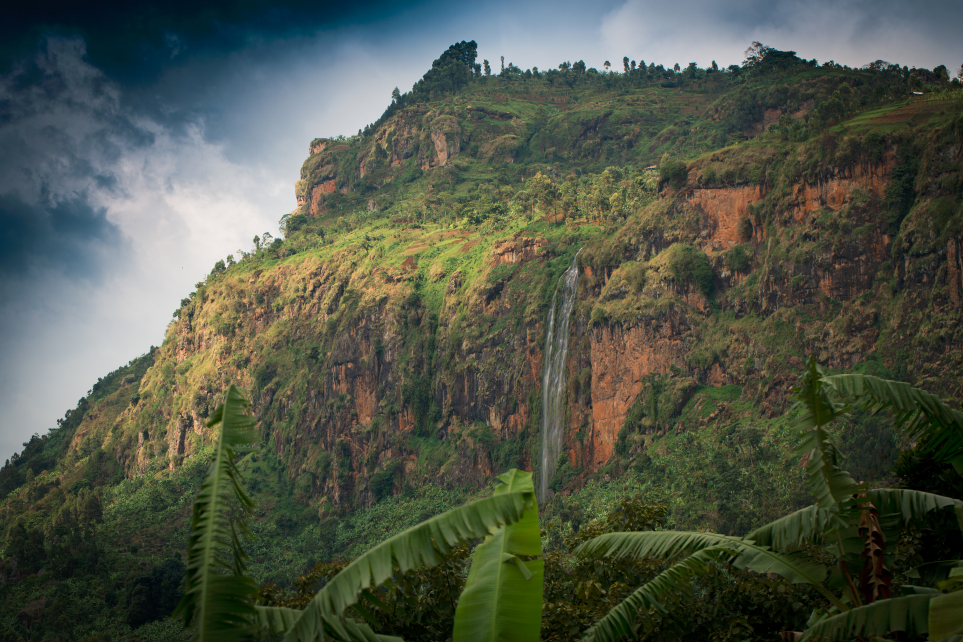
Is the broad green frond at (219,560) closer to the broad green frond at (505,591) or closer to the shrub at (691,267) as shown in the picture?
the broad green frond at (505,591)

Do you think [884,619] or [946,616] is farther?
[884,619]

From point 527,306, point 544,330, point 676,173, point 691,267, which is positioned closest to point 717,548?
point 691,267

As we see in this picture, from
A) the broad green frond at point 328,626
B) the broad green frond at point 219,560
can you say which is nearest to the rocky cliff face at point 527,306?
the broad green frond at point 328,626

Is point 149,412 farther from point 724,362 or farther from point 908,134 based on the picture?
point 908,134

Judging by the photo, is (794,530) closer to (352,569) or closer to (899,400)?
(899,400)

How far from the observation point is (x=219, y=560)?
410 centimetres

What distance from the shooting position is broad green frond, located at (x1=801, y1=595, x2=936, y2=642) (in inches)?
169

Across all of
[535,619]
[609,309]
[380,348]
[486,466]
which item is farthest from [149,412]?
[535,619]

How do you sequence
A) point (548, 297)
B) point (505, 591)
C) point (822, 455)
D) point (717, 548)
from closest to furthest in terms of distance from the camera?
point (505, 591), point (822, 455), point (717, 548), point (548, 297)

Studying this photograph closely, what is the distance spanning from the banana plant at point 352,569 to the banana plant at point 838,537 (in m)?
1.26

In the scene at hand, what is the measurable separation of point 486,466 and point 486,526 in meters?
49.3

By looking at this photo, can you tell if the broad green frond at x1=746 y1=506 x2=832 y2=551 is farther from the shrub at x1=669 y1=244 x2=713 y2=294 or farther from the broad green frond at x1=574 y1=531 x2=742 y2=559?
the shrub at x1=669 y1=244 x2=713 y2=294

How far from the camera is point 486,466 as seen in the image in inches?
2071

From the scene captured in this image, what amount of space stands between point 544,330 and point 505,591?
46381 mm
